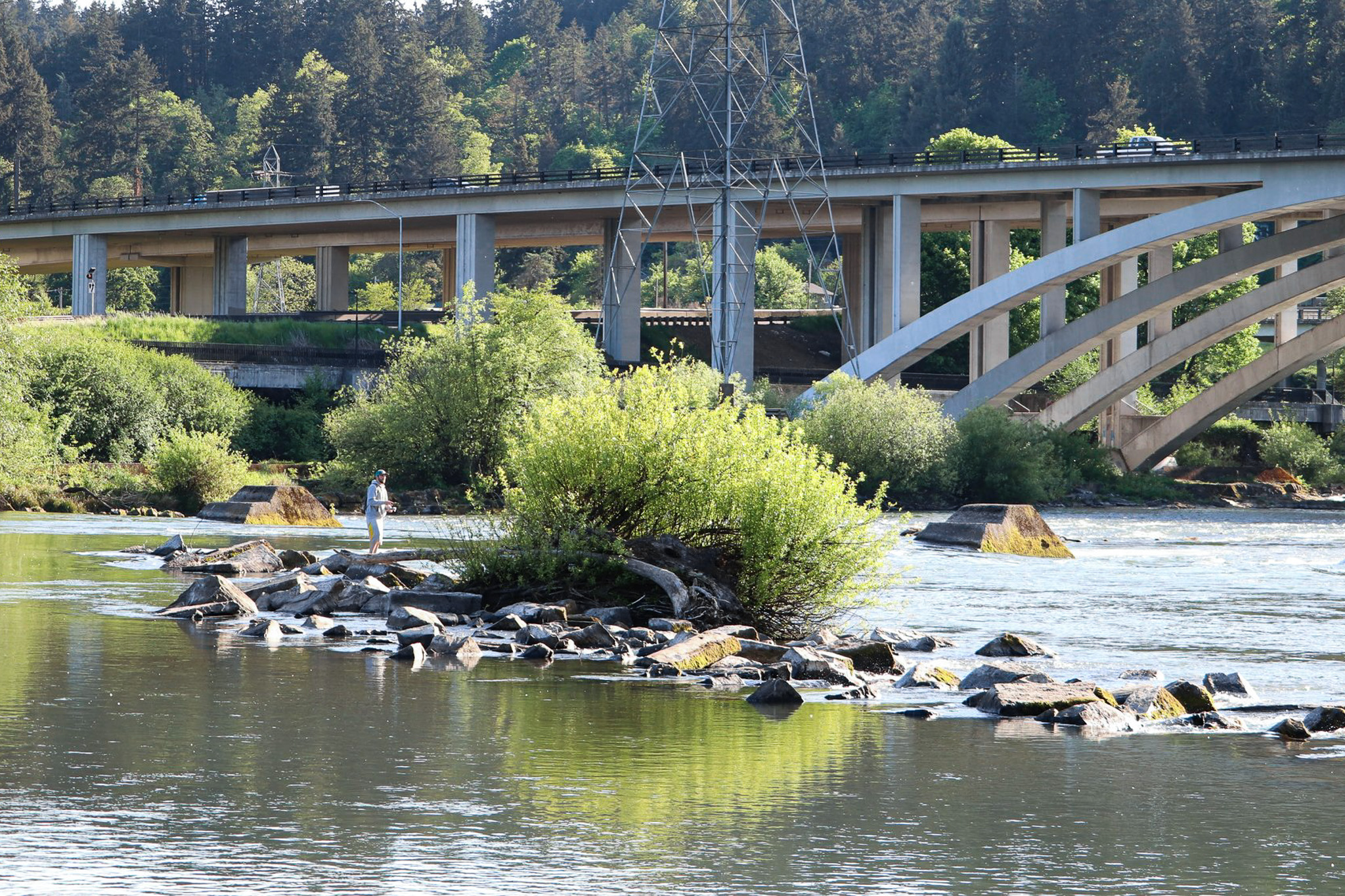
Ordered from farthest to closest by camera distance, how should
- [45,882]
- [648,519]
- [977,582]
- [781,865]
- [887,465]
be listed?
1. [887,465]
2. [977,582]
3. [648,519]
4. [781,865]
5. [45,882]

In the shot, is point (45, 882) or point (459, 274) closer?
point (45, 882)

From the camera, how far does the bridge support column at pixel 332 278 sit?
317 feet

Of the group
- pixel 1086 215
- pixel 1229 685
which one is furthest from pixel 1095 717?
pixel 1086 215

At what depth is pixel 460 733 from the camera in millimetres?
13828

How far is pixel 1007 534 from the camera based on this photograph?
3862 cm

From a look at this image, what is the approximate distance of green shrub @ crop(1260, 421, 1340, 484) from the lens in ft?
241

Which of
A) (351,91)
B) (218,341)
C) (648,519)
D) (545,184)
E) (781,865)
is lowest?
(781,865)

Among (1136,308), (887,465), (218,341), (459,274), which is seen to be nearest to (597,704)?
(887,465)

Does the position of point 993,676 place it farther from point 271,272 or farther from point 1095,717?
point 271,272

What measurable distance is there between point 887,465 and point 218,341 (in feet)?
102

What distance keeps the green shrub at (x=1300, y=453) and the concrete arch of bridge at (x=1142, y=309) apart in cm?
992

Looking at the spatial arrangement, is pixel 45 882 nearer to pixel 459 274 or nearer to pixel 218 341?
pixel 218 341

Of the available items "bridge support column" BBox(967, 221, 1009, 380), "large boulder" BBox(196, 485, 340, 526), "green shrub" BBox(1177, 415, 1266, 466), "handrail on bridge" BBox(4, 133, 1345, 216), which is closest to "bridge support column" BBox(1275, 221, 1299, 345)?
"green shrub" BBox(1177, 415, 1266, 466)

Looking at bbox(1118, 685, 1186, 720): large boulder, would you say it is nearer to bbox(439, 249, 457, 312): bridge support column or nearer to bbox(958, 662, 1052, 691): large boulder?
bbox(958, 662, 1052, 691): large boulder
